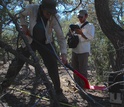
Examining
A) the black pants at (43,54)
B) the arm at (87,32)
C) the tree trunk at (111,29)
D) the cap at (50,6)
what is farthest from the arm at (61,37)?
the tree trunk at (111,29)

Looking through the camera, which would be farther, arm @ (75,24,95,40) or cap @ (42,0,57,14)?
arm @ (75,24,95,40)

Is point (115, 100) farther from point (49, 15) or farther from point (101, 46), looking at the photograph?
point (101, 46)

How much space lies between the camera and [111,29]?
5086 millimetres

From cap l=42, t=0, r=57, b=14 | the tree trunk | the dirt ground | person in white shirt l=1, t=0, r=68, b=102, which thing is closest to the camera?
cap l=42, t=0, r=57, b=14

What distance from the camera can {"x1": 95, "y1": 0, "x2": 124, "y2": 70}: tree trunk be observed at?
4969 mm

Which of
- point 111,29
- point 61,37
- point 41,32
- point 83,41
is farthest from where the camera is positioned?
point 83,41

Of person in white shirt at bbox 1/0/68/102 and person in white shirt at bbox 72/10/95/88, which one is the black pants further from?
person in white shirt at bbox 72/10/95/88

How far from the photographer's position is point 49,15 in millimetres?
4176

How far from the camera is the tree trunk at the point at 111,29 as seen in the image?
4.97 meters

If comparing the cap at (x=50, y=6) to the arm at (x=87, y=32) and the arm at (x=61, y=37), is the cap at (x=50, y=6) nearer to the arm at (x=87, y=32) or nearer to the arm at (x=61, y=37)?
the arm at (x=61, y=37)

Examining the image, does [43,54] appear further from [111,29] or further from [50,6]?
[111,29]

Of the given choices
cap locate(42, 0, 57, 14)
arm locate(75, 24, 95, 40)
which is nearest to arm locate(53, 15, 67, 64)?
cap locate(42, 0, 57, 14)

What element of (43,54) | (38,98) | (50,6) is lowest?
(38,98)

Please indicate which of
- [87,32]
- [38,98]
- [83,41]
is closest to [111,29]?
[87,32]
